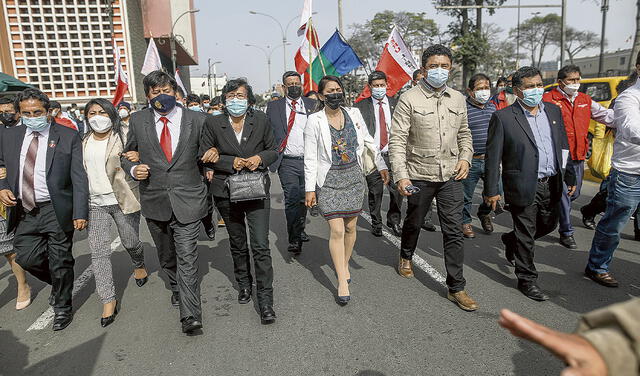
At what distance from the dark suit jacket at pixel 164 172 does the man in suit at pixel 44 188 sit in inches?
23.1

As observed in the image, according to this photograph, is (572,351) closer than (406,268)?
Yes

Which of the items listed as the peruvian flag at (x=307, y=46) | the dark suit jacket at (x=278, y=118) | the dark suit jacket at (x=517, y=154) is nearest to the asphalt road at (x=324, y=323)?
the dark suit jacket at (x=517, y=154)

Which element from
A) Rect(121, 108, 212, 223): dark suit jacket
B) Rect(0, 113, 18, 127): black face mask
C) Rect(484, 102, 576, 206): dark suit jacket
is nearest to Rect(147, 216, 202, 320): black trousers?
Rect(121, 108, 212, 223): dark suit jacket

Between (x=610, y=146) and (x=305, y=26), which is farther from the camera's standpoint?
(x=305, y=26)

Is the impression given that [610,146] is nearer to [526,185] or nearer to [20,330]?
[526,185]

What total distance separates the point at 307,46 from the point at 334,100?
4.78m

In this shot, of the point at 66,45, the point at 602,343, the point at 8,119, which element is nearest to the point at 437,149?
the point at 602,343

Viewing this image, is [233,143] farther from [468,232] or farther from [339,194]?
[468,232]

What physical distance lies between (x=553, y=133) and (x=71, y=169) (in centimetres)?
407

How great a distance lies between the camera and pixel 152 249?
589 centimetres

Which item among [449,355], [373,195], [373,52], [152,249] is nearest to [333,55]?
[373,195]

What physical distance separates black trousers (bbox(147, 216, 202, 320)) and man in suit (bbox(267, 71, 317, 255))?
171cm

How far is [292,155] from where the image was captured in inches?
214

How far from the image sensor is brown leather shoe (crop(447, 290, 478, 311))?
3655 millimetres
